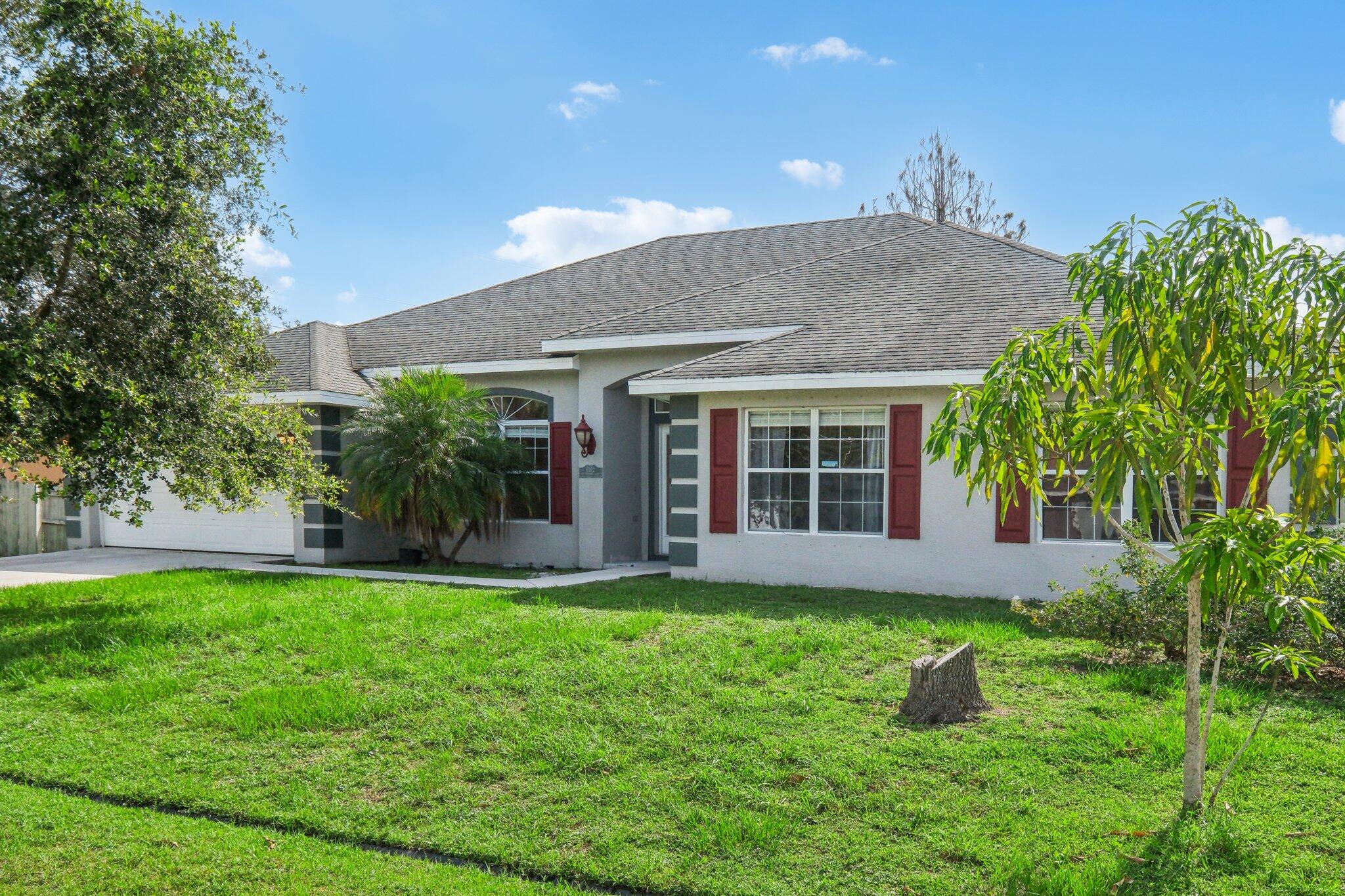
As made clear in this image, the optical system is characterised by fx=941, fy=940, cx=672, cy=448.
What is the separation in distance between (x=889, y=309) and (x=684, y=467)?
3565 mm

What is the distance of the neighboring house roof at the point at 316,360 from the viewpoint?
14.8 meters

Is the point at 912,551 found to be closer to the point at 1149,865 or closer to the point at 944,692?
the point at 944,692

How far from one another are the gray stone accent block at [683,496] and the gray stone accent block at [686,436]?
51cm

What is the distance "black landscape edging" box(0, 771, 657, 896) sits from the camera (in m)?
4.24

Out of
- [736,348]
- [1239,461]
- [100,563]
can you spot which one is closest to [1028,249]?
[736,348]

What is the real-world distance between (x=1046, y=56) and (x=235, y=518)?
14.7 metres

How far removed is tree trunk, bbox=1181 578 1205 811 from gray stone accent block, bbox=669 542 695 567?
8059 mm

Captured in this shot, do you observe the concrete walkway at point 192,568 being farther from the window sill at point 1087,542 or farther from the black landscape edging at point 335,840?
the black landscape edging at point 335,840

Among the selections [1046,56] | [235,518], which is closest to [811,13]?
[1046,56]

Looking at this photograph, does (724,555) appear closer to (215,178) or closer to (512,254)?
(215,178)

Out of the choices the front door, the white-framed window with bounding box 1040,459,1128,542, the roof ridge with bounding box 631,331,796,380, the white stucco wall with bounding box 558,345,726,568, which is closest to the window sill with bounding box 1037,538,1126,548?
the white-framed window with bounding box 1040,459,1128,542

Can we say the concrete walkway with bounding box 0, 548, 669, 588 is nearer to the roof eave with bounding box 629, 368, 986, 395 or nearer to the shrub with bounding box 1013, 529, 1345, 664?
the roof eave with bounding box 629, 368, 986, 395

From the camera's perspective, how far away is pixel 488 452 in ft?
46.1

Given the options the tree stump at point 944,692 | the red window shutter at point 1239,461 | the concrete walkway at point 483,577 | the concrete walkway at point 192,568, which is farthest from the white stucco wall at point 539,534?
the tree stump at point 944,692
